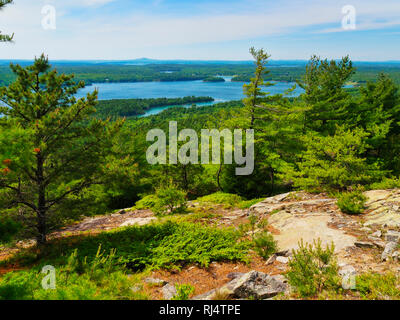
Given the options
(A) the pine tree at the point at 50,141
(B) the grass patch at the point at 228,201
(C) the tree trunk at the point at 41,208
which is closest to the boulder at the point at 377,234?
(B) the grass patch at the point at 228,201

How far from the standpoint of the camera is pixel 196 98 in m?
142

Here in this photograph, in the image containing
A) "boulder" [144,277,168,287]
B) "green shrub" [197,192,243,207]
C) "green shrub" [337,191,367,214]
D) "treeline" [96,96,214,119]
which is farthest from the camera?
"treeline" [96,96,214,119]

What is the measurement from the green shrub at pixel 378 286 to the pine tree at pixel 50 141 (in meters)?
9.21

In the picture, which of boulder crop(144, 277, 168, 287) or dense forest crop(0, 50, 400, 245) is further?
dense forest crop(0, 50, 400, 245)

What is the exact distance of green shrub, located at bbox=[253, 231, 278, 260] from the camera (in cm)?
753

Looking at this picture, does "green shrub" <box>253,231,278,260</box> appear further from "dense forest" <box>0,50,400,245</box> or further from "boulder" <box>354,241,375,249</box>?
"dense forest" <box>0,50,400,245</box>

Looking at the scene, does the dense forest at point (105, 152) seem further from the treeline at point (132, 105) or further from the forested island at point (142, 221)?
the treeline at point (132, 105)

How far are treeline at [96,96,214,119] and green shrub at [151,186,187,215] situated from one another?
275 feet

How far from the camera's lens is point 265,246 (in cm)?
782

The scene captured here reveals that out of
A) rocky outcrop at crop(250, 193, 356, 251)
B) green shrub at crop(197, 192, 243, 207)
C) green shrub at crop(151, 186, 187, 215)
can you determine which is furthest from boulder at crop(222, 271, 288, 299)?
green shrub at crop(197, 192, 243, 207)
